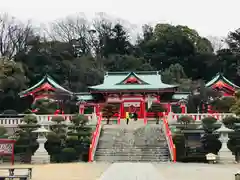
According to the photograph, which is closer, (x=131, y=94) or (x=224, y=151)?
(x=224, y=151)

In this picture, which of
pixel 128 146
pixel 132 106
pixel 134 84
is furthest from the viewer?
pixel 134 84

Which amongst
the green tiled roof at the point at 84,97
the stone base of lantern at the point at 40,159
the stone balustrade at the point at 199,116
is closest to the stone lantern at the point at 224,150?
the stone balustrade at the point at 199,116

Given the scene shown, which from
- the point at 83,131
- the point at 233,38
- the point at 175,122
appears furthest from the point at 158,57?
the point at 83,131

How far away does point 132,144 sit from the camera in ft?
86.3

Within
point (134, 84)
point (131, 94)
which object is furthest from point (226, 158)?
point (134, 84)

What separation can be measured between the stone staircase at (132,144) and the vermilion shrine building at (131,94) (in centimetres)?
868

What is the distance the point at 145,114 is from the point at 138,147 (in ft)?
41.3

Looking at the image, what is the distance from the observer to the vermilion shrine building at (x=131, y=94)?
129 ft

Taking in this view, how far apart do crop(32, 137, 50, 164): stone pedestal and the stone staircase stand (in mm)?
3191

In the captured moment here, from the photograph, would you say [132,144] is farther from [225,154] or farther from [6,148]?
[6,148]

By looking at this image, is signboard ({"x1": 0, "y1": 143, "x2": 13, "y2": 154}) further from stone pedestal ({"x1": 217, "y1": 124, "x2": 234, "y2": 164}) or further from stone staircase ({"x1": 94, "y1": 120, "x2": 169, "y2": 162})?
stone pedestal ({"x1": 217, "y1": 124, "x2": 234, "y2": 164})

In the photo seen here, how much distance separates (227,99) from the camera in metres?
34.8

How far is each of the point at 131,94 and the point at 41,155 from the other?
17.2 metres

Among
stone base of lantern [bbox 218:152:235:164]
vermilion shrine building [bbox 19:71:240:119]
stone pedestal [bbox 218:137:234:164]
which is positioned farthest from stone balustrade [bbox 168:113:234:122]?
vermilion shrine building [bbox 19:71:240:119]
